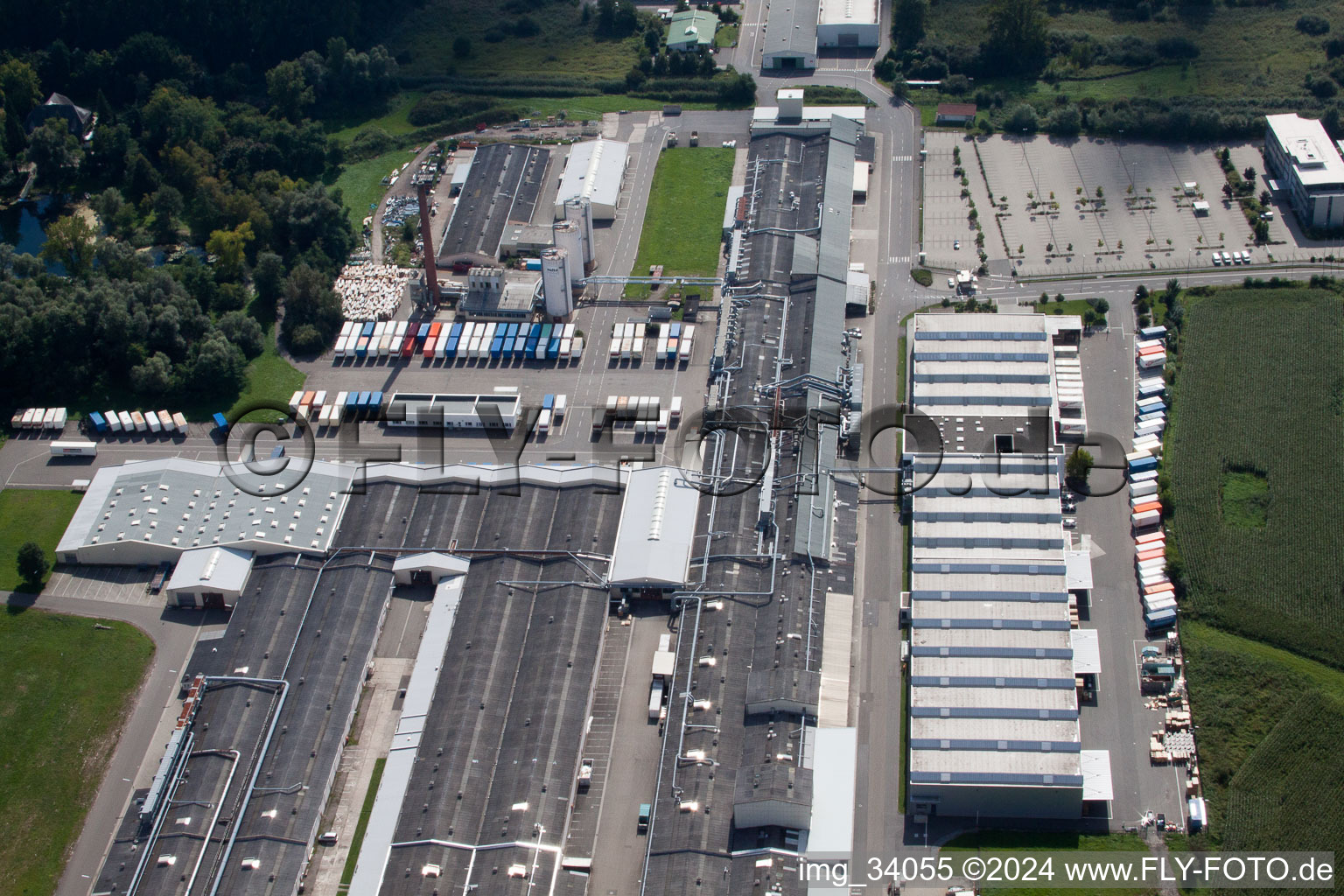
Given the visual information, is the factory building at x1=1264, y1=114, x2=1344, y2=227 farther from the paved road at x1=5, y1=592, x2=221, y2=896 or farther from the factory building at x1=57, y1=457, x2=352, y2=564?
the paved road at x1=5, y1=592, x2=221, y2=896

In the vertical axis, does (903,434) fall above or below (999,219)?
below

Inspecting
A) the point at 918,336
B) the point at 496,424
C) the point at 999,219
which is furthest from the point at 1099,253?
the point at 496,424

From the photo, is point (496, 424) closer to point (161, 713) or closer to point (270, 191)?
point (161, 713)

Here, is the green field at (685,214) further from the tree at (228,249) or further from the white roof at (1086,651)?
the white roof at (1086,651)

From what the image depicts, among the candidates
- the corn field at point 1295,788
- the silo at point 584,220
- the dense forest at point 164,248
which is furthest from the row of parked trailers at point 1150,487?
the dense forest at point 164,248

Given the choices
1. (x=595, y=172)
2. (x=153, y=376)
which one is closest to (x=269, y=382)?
(x=153, y=376)

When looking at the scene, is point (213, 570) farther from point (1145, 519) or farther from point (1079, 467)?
point (1145, 519)
